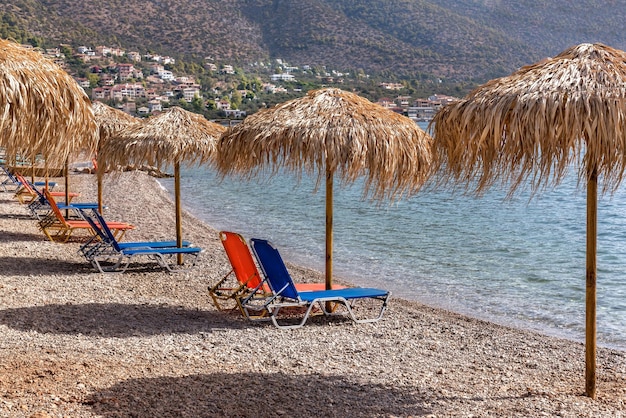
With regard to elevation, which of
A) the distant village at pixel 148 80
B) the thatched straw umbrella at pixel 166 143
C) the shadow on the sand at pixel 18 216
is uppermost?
the distant village at pixel 148 80

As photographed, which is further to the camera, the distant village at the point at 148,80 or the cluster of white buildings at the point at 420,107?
the distant village at the point at 148,80

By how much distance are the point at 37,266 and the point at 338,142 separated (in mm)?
4576

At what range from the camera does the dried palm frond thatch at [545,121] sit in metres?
3.94

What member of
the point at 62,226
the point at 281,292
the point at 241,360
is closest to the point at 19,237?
the point at 62,226

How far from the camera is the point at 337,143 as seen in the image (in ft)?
20.7

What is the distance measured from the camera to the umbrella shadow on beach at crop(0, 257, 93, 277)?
27.9 feet

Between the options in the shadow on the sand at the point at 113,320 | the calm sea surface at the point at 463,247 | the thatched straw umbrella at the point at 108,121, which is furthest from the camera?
the thatched straw umbrella at the point at 108,121

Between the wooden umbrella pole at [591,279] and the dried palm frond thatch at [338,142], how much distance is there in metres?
2.27

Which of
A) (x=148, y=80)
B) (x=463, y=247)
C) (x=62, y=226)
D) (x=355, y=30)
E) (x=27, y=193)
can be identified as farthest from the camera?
(x=355, y=30)

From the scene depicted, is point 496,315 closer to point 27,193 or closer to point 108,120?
point 108,120

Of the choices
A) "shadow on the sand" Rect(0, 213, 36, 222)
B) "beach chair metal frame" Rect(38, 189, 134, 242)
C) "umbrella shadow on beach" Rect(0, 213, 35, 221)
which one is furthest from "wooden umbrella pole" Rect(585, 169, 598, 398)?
"umbrella shadow on beach" Rect(0, 213, 35, 221)

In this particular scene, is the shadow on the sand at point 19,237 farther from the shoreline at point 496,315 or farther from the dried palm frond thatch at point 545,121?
the dried palm frond thatch at point 545,121

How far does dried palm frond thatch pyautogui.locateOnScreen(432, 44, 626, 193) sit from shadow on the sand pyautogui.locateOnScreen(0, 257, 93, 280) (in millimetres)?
5633

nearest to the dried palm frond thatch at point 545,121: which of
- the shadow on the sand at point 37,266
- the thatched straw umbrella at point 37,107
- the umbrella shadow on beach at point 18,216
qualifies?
the thatched straw umbrella at point 37,107
